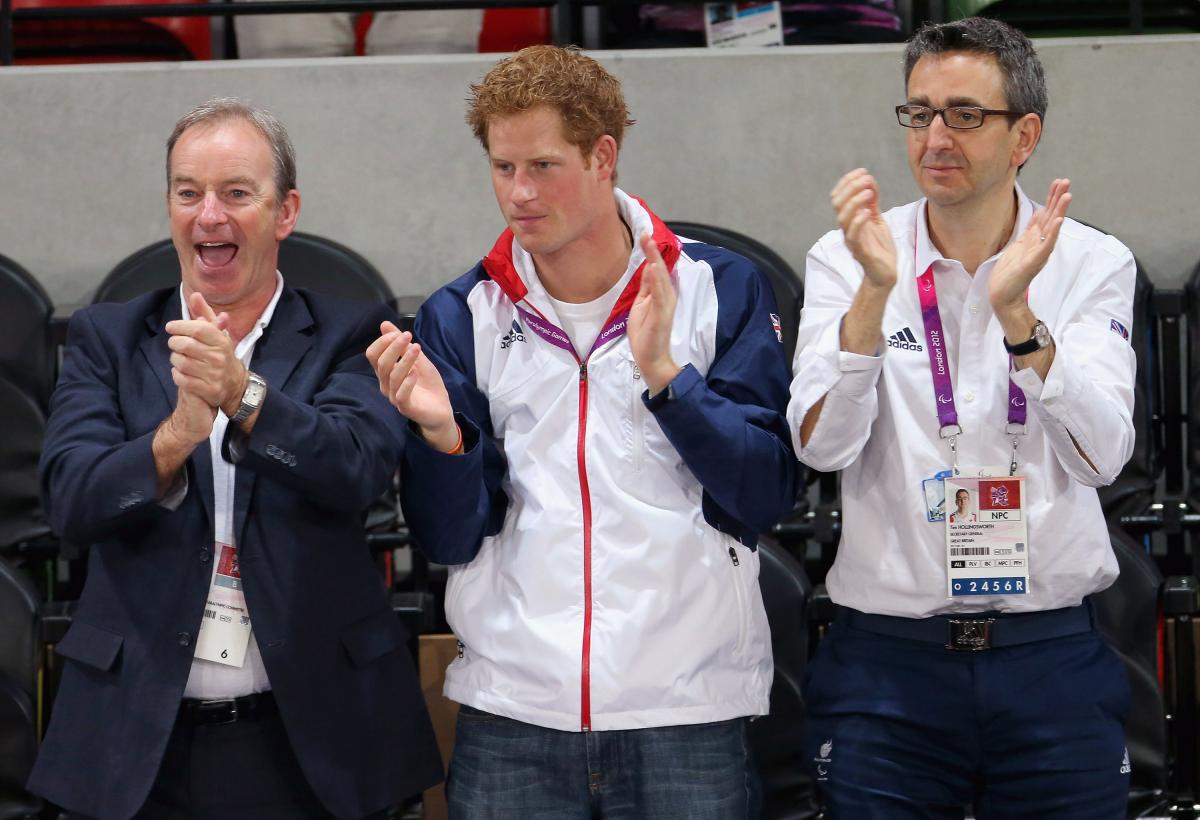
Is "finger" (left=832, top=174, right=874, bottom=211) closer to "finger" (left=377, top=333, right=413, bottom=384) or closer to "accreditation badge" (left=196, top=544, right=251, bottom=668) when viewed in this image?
"finger" (left=377, top=333, right=413, bottom=384)

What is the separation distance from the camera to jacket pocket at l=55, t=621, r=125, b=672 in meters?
2.21

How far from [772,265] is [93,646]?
1819 millimetres

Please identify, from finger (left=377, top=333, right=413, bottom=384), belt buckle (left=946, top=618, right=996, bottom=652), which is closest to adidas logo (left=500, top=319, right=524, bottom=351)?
finger (left=377, top=333, right=413, bottom=384)

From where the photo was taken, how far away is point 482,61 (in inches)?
153

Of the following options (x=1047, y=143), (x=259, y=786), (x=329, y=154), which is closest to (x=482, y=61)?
(x=329, y=154)

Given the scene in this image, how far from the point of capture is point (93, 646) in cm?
223

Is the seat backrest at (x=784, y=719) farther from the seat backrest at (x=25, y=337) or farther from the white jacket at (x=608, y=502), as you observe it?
the seat backrest at (x=25, y=337)

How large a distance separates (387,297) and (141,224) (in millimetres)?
827

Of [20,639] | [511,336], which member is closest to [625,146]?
[511,336]

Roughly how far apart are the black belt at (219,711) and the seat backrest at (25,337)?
1.45 metres

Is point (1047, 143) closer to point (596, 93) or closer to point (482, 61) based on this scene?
point (482, 61)

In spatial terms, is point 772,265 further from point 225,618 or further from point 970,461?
point 225,618

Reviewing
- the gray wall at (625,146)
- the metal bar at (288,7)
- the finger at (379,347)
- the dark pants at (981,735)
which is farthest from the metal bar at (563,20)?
the dark pants at (981,735)

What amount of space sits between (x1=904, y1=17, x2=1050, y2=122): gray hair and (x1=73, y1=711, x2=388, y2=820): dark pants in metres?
1.44
